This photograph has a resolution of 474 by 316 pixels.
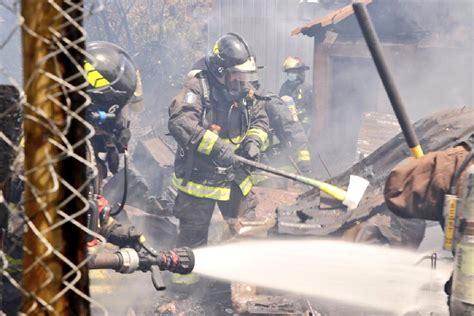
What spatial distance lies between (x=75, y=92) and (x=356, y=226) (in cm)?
475

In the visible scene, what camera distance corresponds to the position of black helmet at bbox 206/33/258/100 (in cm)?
894

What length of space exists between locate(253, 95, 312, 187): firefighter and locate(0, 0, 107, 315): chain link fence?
24.9 feet

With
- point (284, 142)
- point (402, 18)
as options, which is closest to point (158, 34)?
→ point (402, 18)

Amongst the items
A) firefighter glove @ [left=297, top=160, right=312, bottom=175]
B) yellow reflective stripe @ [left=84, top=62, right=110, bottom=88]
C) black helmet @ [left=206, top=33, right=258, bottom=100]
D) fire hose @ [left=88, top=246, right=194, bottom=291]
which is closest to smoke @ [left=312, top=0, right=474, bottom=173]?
firefighter glove @ [left=297, top=160, right=312, bottom=175]

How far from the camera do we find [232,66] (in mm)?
8969

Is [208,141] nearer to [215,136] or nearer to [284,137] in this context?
[215,136]

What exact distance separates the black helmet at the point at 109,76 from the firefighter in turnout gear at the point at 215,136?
2679mm

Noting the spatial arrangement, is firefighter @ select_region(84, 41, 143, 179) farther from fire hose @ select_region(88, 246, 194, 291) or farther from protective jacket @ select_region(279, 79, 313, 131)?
protective jacket @ select_region(279, 79, 313, 131)

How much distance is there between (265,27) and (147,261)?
17309mm

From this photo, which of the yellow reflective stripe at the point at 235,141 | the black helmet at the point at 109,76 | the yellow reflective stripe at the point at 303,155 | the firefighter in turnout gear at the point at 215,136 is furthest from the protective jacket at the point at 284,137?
the black helmet at the point at 109,76

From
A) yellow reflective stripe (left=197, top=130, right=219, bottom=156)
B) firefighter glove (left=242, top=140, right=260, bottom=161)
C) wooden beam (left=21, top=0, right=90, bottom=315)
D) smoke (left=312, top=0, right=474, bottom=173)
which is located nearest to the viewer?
wooden beam (left=21, top=0, right=90, bottom=315)

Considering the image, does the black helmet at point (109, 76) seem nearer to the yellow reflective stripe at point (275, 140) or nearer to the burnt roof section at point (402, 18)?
the yellow reflective stripe at point (275, 140)

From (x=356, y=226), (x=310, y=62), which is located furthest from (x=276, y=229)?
(x=310, y=62)

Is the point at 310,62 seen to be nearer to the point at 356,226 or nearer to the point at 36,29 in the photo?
the point at 356,226
